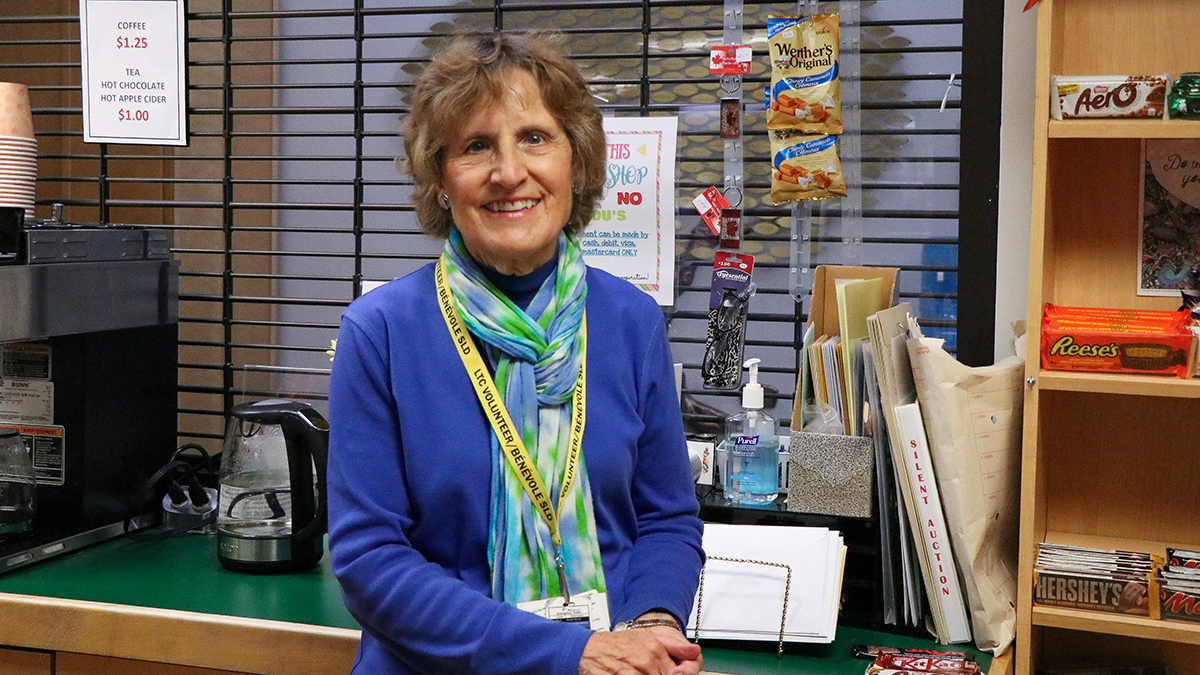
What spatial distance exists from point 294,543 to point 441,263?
0.83m

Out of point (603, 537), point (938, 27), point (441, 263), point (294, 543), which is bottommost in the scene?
point (294, 543)

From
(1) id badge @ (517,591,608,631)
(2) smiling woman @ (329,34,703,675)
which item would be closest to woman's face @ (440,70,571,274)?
(2) smiling woman @ (329,34,703,675)

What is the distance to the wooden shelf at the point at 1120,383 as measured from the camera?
1.55 m

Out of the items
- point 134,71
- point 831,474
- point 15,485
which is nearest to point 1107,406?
point 831,474

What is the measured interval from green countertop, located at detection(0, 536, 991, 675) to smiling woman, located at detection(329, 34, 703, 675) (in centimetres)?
31

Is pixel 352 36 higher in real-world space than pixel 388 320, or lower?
higher

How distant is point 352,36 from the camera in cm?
237

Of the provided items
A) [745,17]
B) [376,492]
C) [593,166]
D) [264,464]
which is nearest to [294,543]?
[264,464]

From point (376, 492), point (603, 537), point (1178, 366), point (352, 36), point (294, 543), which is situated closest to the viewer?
point (376, 492)

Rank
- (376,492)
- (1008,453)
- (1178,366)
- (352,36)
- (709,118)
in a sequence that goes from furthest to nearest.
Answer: (352,36)
(709,118)
(1008,453)
(1178,366)
(376,492)

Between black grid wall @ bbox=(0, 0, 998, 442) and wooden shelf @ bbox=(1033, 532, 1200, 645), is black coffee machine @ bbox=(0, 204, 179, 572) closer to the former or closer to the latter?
black grid wall @ bbox=(0, 0, 998, 442)

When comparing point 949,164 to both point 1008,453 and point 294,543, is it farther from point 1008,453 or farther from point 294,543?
point 294,543

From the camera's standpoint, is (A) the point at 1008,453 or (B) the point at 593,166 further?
(A) the point at 1008,453

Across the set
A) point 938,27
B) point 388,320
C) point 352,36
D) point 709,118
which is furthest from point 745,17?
point 388,320
